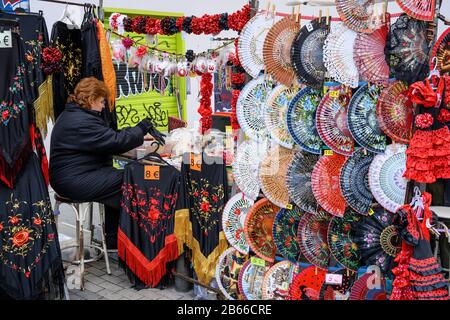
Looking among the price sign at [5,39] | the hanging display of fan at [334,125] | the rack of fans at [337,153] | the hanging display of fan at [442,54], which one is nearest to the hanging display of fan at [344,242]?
the rack of fans at [337,153]

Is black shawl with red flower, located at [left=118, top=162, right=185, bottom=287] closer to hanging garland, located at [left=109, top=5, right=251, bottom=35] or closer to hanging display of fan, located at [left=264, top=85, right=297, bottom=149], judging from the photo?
hanging display of fan, located at [left=264, top=85, right=297, bottom=149]

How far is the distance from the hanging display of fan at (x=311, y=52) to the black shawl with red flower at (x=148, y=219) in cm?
124

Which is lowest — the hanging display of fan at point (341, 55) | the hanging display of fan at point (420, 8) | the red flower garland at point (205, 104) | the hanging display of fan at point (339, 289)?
the hanging display of fan at point (339, 289)

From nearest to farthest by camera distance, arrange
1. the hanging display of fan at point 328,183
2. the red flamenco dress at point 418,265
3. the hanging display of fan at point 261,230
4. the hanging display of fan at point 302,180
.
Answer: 1. the red flamenco dress at point 418,265
2. the hanging display of fan at point 328,183
3. the hanging display of fan at point 302,180
4. the hanging display of fan at point 261,230

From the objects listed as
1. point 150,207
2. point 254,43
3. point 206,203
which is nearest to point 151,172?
point 150,207

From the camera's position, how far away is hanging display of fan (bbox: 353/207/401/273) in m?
2.87

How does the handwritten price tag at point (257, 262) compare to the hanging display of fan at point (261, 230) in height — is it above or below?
below

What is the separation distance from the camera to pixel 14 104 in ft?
10.7

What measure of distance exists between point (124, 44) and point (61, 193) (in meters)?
1.27

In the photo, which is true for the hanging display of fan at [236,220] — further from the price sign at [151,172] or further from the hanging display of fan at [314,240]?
the price sign at [151,172]

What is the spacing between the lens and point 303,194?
123 inches

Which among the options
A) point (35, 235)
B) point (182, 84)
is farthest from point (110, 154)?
point (182, 84)

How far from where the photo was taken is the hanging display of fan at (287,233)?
3219 millimetres

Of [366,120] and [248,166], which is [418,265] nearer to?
[366,120]
